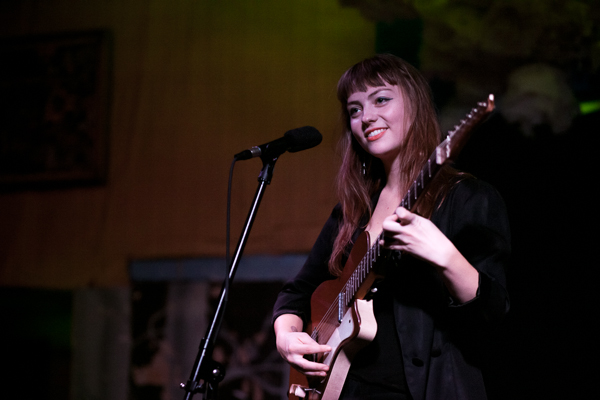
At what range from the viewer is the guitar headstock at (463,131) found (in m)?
1.04

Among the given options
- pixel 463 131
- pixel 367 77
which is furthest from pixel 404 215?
pixel 367 77

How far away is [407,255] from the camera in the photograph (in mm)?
1320

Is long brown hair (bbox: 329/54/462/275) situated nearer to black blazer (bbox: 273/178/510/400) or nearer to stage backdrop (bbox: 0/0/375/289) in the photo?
black blazer (bbox: 273/178/510/400)

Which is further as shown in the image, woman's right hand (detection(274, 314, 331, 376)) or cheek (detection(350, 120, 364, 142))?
cheek (detection(350, 120, 364, 142))

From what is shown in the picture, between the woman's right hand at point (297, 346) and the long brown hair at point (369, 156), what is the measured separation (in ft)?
0.74

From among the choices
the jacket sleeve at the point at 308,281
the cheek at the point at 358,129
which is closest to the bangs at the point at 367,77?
the cheek at the point at 358,129

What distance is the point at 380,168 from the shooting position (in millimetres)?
1828

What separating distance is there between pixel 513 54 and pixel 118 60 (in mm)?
2234

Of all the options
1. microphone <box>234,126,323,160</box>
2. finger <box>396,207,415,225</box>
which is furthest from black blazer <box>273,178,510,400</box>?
microphone <box>234,126,323,160</box>

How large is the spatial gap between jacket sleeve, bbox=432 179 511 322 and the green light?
92 centimetres

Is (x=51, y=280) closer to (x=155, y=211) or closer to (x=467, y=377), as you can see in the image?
(x=155, y=211)

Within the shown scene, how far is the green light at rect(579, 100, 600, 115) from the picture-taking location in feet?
6.43

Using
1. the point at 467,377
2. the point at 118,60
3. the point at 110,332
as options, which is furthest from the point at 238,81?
the point at 467,377

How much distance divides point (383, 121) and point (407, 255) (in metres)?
0.44
